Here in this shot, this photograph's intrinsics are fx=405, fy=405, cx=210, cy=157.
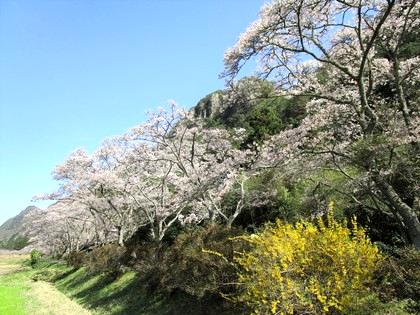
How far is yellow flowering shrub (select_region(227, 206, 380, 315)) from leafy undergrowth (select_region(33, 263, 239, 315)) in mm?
3239

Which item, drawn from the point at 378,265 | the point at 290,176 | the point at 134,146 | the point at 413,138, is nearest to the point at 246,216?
the point at 134,146

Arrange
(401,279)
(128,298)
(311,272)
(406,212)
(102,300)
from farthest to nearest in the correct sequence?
(102,300) < (128,298) < (406,212) < (311,272) < (401,279)

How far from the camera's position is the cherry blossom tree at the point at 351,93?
31.3ft

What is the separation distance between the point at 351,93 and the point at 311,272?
778cm

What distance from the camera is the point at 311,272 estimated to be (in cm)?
724

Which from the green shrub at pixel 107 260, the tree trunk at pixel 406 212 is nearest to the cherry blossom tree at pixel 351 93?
the tree trunk at pixel 406 212

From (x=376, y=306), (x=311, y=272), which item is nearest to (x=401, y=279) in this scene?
(x=376, y=306)

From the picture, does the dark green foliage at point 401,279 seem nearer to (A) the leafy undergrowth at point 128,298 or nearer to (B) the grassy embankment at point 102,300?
(A) the leafy undergrowth at point 128,298

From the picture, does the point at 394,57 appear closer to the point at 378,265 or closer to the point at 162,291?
the point at 378,265

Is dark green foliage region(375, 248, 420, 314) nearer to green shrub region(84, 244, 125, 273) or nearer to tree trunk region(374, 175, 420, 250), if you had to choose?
tree trunk region(374, 175, 420, 250)

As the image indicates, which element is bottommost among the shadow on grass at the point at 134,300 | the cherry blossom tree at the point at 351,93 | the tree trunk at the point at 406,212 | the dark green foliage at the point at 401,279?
the shadow on grass at the point at 134,300

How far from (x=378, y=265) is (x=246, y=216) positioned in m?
15.7

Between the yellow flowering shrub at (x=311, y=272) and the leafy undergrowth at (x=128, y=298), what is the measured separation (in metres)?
3.24

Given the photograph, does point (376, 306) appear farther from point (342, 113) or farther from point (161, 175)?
point (161, 175)
